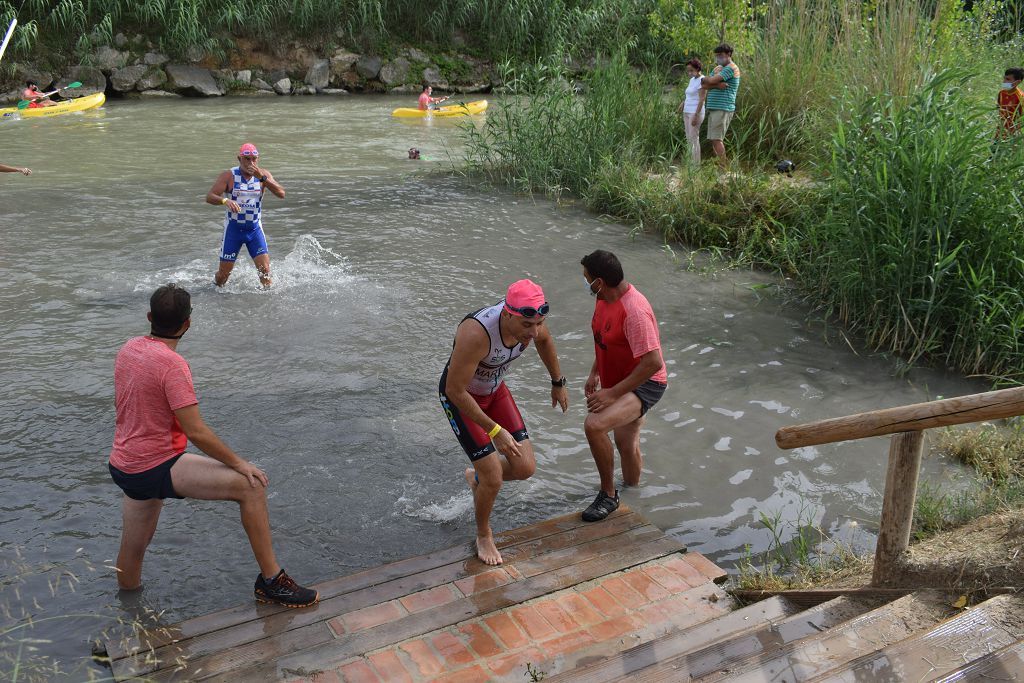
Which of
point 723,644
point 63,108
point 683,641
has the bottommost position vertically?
point 683,641

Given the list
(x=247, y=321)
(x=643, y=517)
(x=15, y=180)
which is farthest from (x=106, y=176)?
(x=643, y=517)

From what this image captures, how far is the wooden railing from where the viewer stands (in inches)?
130

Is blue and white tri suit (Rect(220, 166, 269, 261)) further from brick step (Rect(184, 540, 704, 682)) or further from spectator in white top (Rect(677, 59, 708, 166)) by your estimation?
spectator in white top (Rect(677, 59, 708, 166))

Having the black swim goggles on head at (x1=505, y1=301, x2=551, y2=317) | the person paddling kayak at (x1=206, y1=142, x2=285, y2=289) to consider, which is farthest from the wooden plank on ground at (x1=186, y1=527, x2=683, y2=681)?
the person paddling kayak at (x1=206, y1=142, x2=285, y2=289)

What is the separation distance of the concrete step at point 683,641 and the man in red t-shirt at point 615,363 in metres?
1.45

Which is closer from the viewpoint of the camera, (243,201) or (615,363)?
(615,363)

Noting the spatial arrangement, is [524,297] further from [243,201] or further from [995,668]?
[243,201]

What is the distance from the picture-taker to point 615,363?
18.5 ft

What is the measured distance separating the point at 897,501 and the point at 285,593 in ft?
9.71

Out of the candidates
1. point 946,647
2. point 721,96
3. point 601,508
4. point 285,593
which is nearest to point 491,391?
point 601,508

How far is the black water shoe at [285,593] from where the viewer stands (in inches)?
179

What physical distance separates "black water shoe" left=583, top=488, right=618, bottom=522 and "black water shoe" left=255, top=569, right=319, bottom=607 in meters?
1.71

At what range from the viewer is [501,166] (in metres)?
15.0

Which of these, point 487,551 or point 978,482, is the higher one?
point 487,551
